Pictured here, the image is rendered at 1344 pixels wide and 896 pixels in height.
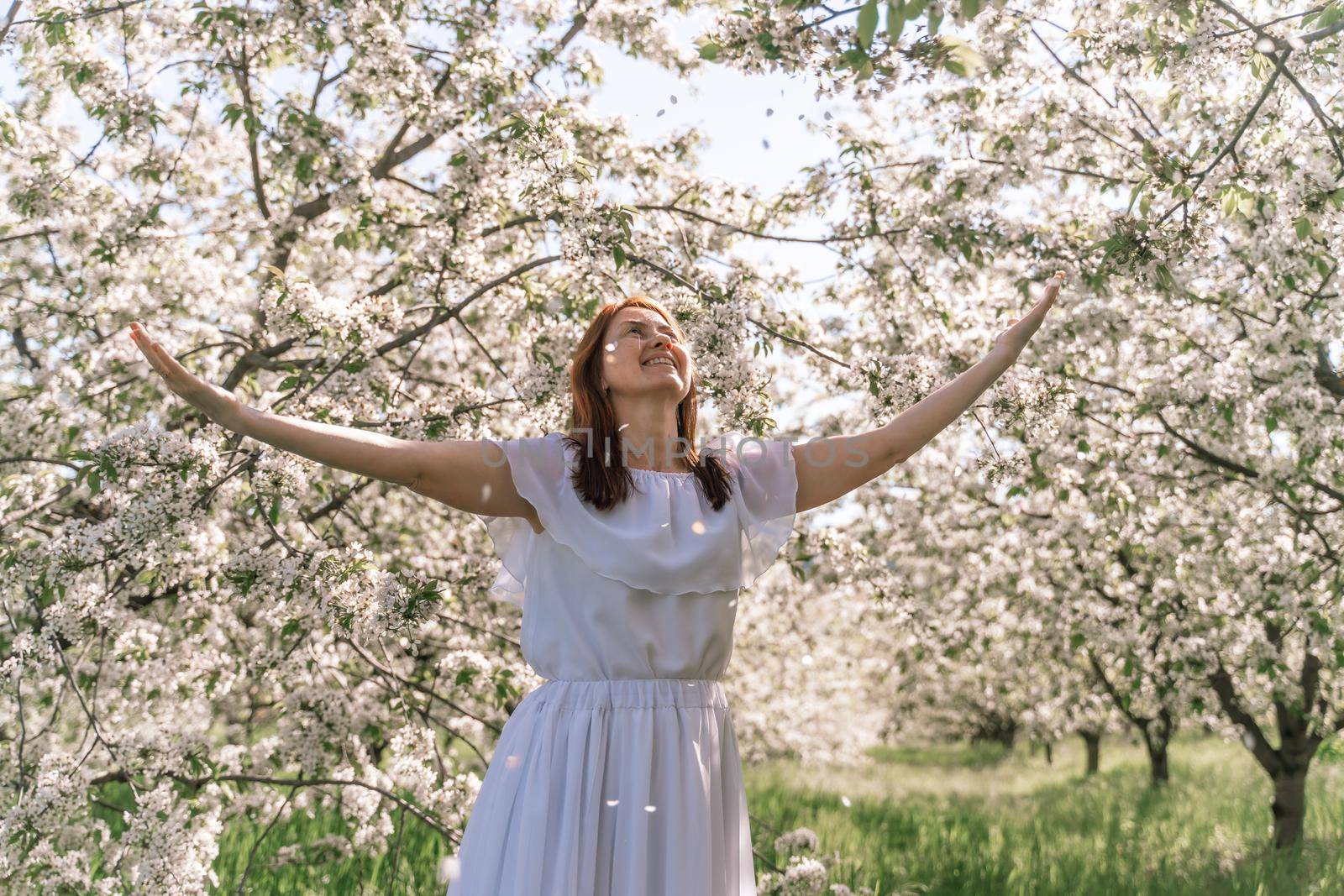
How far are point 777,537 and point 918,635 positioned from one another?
10.7ft

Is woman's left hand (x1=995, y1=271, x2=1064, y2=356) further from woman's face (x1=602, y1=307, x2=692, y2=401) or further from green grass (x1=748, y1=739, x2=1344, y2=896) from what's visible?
green grass (x1=748, y1=739, x2=1344, y2=896)

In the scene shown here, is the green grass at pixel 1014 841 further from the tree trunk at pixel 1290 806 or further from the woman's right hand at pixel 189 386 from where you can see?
the woman's right hand at pixel 189 386

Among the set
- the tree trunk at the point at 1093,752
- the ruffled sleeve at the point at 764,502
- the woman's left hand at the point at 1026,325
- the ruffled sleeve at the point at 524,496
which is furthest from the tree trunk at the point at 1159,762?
the ruffled sleeve at the point at 524,496

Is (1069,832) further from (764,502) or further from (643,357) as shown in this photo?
(643,357)

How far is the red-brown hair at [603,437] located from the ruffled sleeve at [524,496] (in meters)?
0.06

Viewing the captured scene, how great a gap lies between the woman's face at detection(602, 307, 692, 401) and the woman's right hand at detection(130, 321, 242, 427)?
0.91 metres

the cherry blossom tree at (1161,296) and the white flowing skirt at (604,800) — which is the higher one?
the cherry blossom tree at (1161,296)

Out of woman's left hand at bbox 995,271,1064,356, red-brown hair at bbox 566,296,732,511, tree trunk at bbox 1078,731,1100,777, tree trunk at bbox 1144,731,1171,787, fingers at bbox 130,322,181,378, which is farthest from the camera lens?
tree trunk at bbox 1078,731,1100,777

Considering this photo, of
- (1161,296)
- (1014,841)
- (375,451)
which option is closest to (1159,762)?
(1014,841)

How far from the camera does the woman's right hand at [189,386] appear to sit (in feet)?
6.07

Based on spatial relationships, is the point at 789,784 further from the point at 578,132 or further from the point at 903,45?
the point at 903,45

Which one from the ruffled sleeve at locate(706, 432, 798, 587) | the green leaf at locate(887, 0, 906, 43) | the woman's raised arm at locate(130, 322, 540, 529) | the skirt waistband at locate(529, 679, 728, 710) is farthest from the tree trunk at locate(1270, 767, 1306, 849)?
the green leaf at locate(887, 0, 906, 43)

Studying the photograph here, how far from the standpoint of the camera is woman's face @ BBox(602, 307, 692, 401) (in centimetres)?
246

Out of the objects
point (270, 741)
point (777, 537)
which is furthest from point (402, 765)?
point (777, 537)
